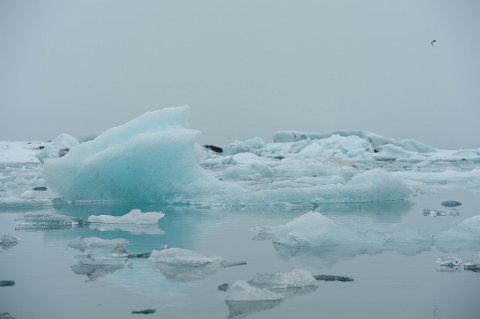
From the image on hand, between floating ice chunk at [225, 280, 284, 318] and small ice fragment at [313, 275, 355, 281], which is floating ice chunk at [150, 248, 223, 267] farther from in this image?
floating ice chunk at [225, 280, 284, 318]

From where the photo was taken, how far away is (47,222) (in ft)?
18.7

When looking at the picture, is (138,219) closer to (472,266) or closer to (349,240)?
(349,240)

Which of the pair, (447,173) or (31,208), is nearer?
(31,208)

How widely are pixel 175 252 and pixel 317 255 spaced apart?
972 mm

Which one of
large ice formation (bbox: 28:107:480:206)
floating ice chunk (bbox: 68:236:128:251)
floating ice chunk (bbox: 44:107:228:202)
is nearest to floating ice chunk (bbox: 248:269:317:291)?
floating ice chunk (bbox: 68:236:128:251)

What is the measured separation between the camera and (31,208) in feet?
25.5

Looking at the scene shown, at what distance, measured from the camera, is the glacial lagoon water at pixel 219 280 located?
2662mm

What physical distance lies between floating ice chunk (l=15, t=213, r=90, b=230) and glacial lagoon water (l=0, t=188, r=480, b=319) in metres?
0.10

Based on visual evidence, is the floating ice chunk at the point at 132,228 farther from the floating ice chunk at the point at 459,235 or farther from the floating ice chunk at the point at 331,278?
the floating ice chunk at the point at 459,235

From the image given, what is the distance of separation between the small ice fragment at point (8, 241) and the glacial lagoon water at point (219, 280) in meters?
0.09

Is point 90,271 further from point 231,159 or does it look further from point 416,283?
point 231,159

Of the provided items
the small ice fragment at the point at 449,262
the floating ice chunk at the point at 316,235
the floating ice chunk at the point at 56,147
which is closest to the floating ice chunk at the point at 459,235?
the floating ice chunk at the point at 316,235

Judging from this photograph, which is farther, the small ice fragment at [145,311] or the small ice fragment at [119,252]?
the small ice fragment at [119,252]

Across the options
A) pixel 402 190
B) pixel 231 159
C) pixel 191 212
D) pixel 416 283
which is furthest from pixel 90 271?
pixel 231 159
